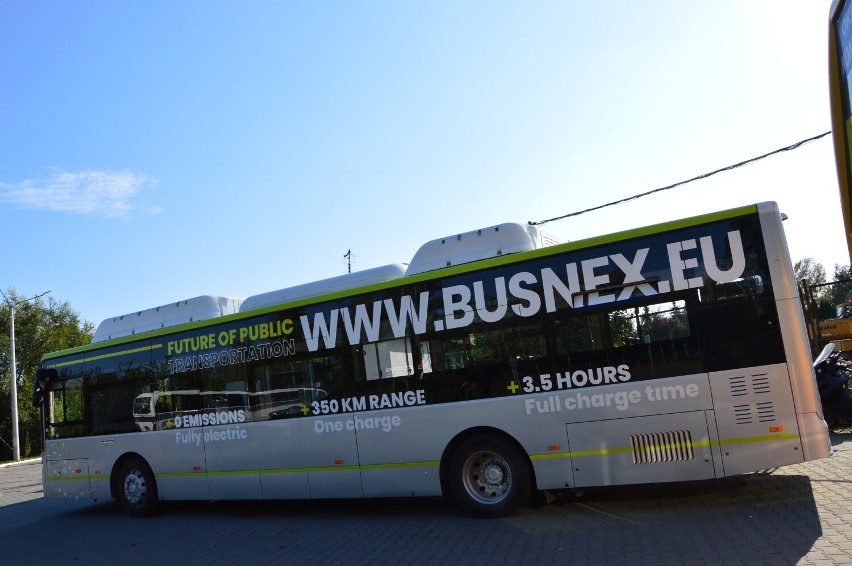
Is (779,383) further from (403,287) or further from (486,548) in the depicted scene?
(403,287)

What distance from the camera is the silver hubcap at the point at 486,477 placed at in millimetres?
8109

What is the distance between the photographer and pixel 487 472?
8.23m

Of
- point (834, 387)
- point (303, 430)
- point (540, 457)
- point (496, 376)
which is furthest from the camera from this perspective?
point (834, 387)

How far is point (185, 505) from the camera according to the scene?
1232 cm

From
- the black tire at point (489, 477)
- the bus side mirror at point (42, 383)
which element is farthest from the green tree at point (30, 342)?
the black tire at point (489, 477)

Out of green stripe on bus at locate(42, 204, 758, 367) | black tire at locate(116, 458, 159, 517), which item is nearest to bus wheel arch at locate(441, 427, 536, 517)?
green stripe on bus at locate(42, 204, 758, 367)

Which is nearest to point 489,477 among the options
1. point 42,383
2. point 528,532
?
point 528,532

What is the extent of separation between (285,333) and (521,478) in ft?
13.4

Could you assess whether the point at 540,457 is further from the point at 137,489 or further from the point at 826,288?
the point at 826,288

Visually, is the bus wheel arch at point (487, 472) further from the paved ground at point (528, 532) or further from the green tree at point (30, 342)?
the green tree at point (30, 342)

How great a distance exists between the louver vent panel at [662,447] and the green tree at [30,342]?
159ft

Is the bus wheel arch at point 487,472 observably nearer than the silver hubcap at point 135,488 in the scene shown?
Yes

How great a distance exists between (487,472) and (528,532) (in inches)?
42.7

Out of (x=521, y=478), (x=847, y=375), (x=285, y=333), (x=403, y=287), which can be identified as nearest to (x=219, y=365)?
(x=285, y=333)
